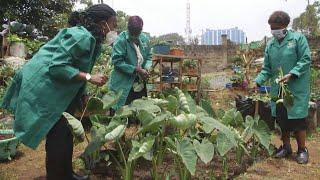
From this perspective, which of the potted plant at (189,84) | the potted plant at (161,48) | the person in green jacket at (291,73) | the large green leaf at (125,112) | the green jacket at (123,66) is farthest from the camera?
the potted plant at (189,84)

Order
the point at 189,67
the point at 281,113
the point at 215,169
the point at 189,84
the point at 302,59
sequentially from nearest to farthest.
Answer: the point at 215,169 → the point at 302,59 → the point at 281,113 → the point at 189,84 → the point at 189,67

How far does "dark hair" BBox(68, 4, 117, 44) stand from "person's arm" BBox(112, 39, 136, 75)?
125cm

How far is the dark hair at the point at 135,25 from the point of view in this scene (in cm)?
423

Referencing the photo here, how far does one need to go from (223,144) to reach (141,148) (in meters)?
0.76

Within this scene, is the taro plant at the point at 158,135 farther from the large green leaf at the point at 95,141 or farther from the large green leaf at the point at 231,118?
the large green leaf at the point at 231,118

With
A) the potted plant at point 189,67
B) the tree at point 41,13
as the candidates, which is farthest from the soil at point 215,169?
the tree at point 41,13

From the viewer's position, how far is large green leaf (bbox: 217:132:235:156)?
3.31 m

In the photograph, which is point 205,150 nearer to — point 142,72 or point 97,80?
point 97,80

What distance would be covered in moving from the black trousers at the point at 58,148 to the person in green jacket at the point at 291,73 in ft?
7.16

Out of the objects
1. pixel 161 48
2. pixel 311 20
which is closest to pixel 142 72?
pixel 161 48

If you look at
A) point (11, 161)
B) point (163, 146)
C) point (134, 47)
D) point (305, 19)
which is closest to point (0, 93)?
point (11, 161)

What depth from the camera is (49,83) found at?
276cm

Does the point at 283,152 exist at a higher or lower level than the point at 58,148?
lower

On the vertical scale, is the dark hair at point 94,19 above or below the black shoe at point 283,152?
above
